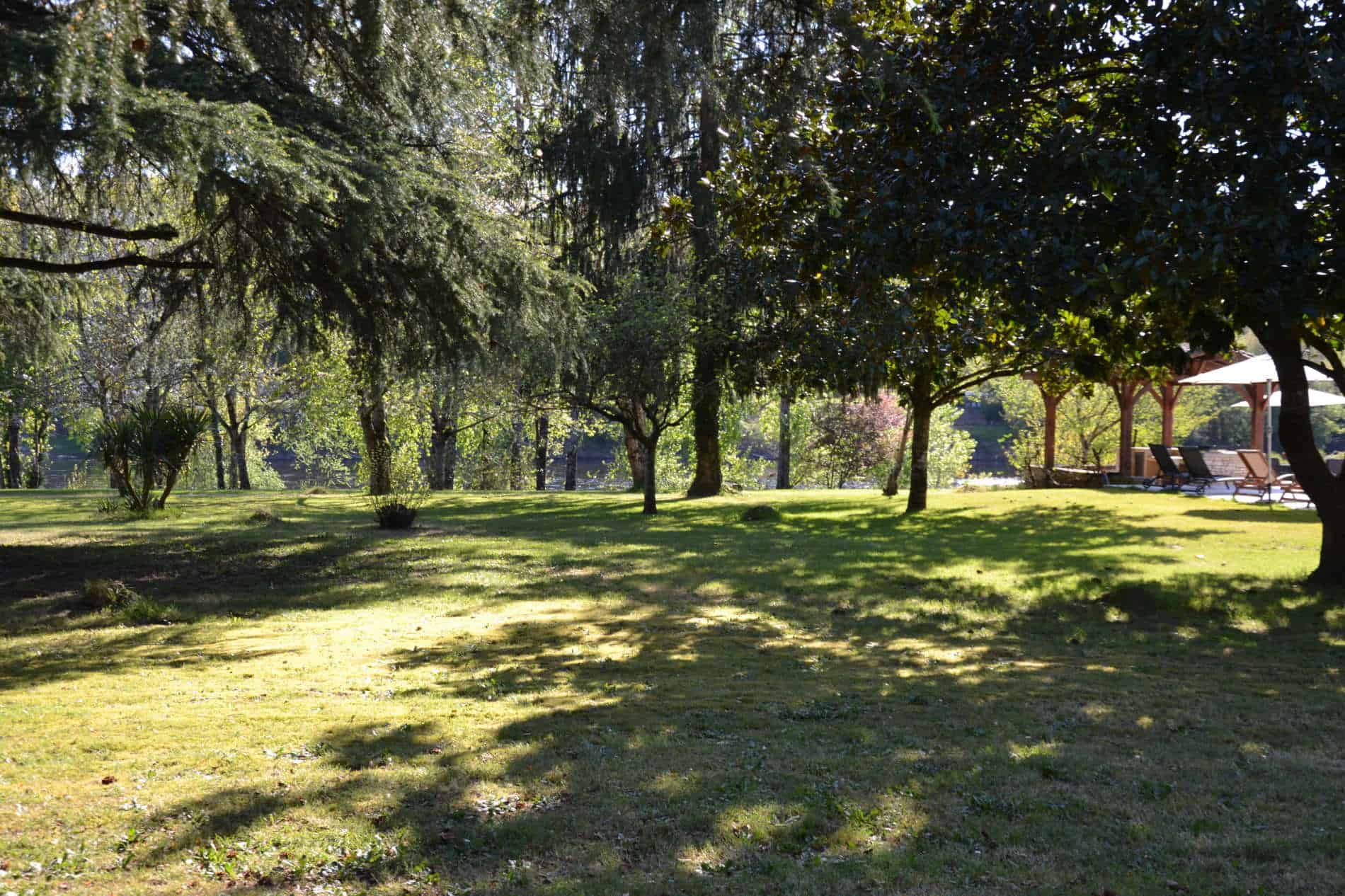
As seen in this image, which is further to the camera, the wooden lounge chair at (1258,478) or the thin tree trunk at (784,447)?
the thin tree trunk at (784,447)

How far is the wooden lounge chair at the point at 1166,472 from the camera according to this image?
81.5 ft

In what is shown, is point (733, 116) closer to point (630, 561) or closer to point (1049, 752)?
point (1049, 752)

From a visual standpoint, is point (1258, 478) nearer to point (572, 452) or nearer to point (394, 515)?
point (394, 515)

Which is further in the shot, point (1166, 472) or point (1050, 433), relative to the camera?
point (1050, 433)

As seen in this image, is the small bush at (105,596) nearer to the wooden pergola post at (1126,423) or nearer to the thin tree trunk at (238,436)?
the wooden pergola post at (1126,423)

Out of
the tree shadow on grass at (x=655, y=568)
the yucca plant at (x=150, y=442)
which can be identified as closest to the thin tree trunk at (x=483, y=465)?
the yucca plant at (x=150, y=442)

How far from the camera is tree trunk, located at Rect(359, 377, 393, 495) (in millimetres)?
21594

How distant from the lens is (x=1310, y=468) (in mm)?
10984

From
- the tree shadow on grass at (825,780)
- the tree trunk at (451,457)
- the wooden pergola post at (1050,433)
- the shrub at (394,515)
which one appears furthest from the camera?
the tree trunk at (451,457)

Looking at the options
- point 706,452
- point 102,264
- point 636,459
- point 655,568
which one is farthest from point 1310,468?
point 636,459

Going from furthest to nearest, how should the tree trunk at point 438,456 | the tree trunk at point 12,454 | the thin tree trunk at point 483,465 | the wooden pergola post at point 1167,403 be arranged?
the thin tree trunk at point 483,465, the tree trunk at point 12,454, the tree trunk at point 438,456, the wooden pergola post at point 1167,403

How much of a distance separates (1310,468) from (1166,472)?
49.2 ft

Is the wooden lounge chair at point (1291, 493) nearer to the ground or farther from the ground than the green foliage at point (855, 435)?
nearer to the ground

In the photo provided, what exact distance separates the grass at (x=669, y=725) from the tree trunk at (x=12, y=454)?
27.0 metres
